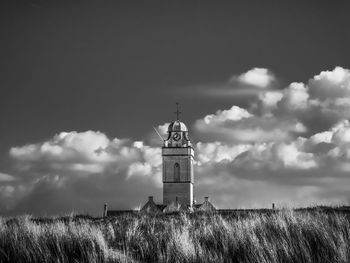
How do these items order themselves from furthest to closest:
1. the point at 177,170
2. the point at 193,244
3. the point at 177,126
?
the point at 177,126 → the point at 177,170 → the point at 193,244

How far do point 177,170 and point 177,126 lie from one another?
7.46m

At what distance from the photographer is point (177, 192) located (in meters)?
69.9

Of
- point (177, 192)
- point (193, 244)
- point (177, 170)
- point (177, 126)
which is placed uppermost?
point (177, 126)

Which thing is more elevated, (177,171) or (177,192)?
(177,171)

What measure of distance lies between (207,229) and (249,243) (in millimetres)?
2133

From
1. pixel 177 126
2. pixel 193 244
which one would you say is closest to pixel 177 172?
pixel 177 126

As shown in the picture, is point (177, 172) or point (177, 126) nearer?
point (177, 172)

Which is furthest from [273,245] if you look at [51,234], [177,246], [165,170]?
[165,170]

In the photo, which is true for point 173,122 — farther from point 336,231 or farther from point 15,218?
point 336,231

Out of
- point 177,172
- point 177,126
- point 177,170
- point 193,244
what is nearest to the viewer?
point 193,244

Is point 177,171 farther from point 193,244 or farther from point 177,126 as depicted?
point 193,244

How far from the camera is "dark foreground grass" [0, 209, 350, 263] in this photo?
952 cm

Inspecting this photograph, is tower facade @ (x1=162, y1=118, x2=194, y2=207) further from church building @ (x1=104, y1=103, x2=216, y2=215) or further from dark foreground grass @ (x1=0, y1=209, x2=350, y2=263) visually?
dark foreground grass @ (x1=0, y1=209, x2=350, y2=263)

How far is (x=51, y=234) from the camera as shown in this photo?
468 inches
